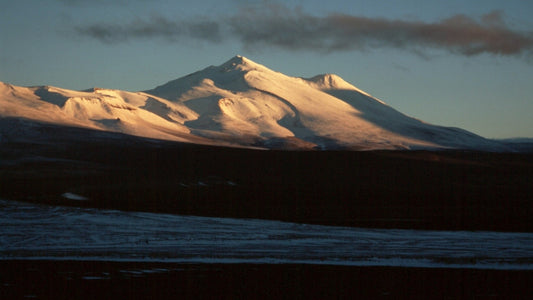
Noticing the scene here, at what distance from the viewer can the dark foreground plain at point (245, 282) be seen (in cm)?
1980

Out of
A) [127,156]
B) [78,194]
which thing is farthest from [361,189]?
[127,156]

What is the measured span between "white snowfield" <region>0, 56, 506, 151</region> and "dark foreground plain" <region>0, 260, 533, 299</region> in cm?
8479

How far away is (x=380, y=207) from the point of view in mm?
43531

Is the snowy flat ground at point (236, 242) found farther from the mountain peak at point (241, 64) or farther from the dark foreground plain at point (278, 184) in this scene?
the mountain peak at point (241, 64)

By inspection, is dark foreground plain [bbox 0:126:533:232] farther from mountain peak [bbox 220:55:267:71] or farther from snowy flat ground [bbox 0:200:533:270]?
mountain peak [bbox 220:55:267:71]

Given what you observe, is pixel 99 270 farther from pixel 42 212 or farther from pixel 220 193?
pixel 220 193

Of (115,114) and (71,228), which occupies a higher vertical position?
(115,114)

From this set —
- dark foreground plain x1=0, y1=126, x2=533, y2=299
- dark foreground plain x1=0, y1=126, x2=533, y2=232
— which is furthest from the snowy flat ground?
dark foreground plain x1=0, y1=126, x2=533, y2=232

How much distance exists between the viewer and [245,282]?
838 inches

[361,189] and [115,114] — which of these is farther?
[115,114]

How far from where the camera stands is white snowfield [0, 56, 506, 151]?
422 ft

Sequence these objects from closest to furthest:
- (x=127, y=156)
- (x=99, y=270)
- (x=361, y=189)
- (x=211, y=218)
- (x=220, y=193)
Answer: (x=99, y=270)
(x=211, y=218)
(x=220, y=193)
(x=361, y=189)
(x=127, y=156)

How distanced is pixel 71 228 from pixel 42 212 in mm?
5489

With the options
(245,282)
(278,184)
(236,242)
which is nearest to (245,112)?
(278,184)
